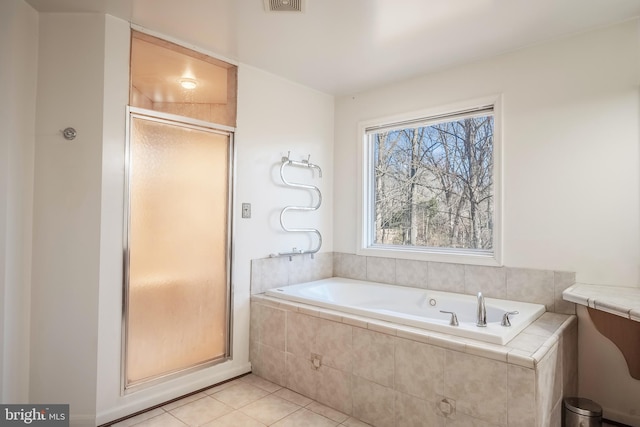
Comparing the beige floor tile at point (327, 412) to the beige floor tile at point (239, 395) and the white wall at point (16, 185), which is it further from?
the white wall at point (16, 185)

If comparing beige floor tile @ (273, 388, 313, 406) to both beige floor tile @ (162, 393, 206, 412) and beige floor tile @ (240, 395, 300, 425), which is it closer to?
beige floor tile @ (240, 395, 300, 425)

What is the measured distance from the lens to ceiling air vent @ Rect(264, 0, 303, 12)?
197 centimetres

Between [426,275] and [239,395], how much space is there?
5.61 ft

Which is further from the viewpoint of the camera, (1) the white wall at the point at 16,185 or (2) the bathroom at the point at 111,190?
(2) the bathroom at the point at 111,190

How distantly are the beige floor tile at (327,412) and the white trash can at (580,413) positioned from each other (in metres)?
1.23

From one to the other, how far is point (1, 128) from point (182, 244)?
45.2 inches

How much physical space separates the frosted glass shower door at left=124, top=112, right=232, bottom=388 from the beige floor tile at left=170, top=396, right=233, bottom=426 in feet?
0.85

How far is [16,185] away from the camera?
194 cm

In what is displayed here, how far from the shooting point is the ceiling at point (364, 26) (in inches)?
79.7

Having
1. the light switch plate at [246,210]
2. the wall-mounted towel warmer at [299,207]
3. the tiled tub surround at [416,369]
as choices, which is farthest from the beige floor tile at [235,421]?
the light switch plate at [246,210]

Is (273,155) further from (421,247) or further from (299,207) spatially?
(421,247)

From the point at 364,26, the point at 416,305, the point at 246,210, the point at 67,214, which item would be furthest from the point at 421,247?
the point at 67,214

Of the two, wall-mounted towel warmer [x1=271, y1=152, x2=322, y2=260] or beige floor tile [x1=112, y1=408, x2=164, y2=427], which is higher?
wall-mounted towel warmer [x1=271, y1=152, x2=322, y2=260]

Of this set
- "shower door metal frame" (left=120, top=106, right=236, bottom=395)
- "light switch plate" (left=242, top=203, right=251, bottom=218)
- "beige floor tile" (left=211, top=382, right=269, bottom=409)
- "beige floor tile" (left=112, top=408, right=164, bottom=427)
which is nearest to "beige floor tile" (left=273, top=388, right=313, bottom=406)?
"beige floor tile" (left=211, top=382, right=269, bottom=409)
